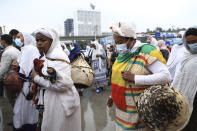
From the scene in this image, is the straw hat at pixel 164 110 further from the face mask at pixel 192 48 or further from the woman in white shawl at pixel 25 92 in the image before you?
the woman in white shawl at pixel 25 92

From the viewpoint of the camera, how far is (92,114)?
4234 mm

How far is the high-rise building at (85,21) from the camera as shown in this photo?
4363 inches

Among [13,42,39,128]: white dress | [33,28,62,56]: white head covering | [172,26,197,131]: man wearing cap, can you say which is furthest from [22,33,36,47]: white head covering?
[172,26,197,131]: man wearing cap

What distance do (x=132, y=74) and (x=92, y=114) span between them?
2.88 meters

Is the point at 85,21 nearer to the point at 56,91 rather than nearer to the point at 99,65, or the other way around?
the point at 99,65

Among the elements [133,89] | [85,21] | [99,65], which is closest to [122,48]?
[133,89]

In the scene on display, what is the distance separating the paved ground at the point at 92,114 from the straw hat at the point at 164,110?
8.98ft

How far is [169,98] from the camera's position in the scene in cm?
88

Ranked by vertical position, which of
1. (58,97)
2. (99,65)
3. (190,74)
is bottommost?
(99,65)

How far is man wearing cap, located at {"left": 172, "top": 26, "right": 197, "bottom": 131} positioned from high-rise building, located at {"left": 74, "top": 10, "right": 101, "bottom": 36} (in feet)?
356

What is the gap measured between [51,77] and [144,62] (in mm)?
1027

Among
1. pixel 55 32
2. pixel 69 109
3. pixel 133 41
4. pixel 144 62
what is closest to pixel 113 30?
pixel 133 41

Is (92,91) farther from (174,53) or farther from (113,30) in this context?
(113,30)

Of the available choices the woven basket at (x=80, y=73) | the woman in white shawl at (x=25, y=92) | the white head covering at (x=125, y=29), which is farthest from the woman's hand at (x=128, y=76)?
the woman in white shawl at (x=25, y=92)
